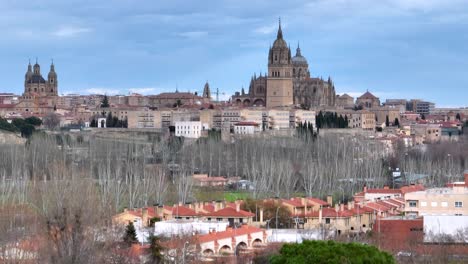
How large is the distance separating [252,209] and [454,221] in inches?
319

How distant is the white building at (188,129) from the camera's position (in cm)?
10250

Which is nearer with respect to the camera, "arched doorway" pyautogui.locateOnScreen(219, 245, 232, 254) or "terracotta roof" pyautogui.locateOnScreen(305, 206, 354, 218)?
"arched doorway" pyautogui.locateOnScreen(219, 245, 232, 254)

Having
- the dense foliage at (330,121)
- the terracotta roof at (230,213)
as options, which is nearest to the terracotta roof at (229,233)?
the terracotta roof at (230,213)

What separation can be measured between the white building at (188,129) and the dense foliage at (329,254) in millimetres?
76874

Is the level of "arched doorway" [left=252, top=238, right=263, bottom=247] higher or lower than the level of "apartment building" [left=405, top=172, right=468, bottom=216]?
lower

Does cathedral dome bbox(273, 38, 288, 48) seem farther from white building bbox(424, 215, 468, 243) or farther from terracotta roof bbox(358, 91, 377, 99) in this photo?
white building bbox(424, 215, 468, 243)

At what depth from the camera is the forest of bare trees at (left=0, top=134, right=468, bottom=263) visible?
32750mm

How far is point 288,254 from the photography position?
2466 centimetres

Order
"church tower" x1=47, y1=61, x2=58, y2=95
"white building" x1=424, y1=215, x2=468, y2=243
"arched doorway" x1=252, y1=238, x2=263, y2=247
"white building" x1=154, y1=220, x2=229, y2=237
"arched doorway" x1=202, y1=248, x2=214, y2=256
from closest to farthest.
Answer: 1. "arched doorway" x1=202, y1=248, x2=214, y2=256
2. "arched doorway" x1=252, y1=238, x2=263, y2=247
3. "white building" x1=424, y1=215, x2=468, y2=243
4. "white building" x1=154, y1=220, x2=229, y2=237
5. "church tower" x1=47, y1=61, x2=58, y2=95

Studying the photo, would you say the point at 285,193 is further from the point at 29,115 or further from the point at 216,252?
the point at 29,115

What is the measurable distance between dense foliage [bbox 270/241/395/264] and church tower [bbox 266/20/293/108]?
9314 centimetres

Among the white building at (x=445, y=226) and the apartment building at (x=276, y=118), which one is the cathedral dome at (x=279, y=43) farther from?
the white building at (x=445, y=226)

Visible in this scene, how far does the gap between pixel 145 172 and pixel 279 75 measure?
56.6 meters

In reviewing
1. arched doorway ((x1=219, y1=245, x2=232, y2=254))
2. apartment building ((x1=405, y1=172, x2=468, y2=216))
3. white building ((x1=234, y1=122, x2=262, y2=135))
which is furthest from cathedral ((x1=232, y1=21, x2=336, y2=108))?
arched doorway ((x1=219, y1=245, x2=232, y2=254))
